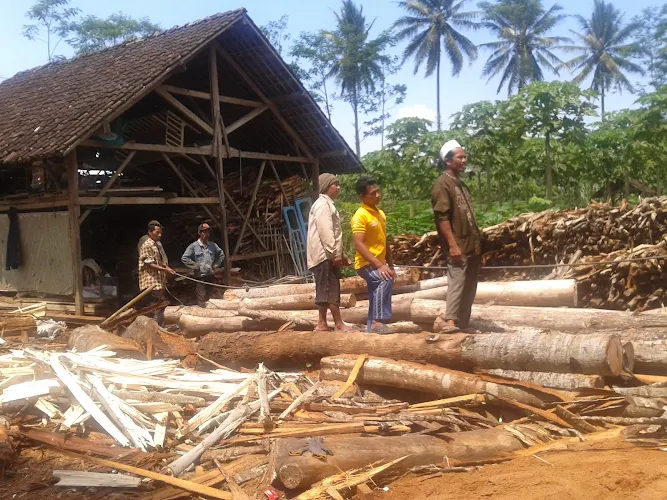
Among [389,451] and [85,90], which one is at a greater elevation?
[85,90]

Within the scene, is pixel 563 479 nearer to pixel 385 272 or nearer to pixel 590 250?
pixel 385 272

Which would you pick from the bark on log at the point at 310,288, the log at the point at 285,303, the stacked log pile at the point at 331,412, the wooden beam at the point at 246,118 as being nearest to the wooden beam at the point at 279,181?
the wooden beam at the point at 246,118

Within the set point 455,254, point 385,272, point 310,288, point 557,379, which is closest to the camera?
point 557,379

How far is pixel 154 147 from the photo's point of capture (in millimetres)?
11852

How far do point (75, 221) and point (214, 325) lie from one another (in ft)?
12.9

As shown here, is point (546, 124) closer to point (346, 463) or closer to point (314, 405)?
point (314, 405)

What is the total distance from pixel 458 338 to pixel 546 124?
42.7 feet

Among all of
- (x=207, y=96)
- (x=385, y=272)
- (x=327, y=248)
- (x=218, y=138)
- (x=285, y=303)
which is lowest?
(x=285, y=303)

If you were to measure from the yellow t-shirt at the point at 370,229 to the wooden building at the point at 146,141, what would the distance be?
5.47 m

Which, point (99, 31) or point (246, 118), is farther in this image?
point (99, 31)

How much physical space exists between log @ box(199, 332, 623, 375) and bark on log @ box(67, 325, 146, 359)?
3.28ft

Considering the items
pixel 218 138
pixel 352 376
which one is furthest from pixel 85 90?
pixel 352 376

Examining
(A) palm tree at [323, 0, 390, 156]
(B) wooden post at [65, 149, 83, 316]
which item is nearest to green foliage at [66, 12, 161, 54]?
(A) palm tree at [323, 0, 390, 156]

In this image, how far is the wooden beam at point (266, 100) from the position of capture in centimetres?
1312
